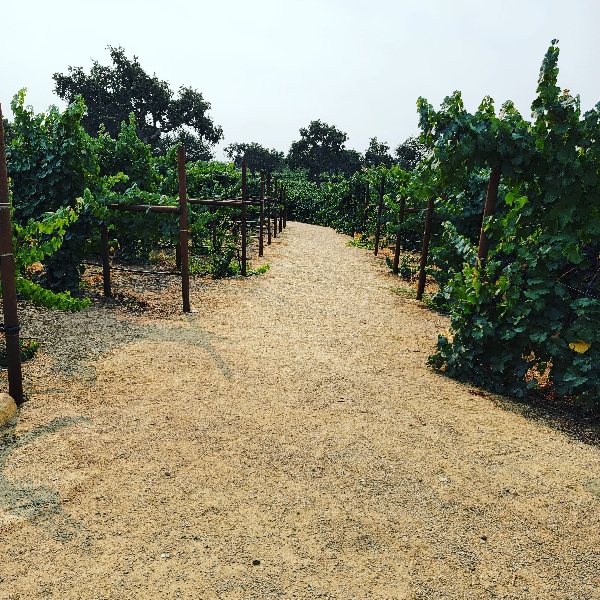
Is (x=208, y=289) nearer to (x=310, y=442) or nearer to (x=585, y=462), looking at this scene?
(x=310, y=442)

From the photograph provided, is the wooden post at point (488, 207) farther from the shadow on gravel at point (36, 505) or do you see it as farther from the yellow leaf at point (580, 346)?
the shadow on gravel at point (36, 505)

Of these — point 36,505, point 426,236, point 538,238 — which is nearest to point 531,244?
point 538,238

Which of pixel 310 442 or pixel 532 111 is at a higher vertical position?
pixel 532 111

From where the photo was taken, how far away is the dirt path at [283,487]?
2.18 meters

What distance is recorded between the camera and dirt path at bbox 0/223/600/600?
2.18m

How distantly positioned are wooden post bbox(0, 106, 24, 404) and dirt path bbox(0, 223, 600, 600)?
196mm

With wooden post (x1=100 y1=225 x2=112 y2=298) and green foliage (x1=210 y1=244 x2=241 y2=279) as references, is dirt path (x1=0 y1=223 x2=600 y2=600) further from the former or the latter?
green foliage (x1=210 y1=244 x2=241 y2=279)

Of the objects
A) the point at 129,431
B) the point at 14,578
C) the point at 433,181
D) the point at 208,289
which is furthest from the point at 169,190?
the point at 14,578

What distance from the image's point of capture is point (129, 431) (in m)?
3.32

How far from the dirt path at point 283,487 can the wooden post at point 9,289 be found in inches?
7.7

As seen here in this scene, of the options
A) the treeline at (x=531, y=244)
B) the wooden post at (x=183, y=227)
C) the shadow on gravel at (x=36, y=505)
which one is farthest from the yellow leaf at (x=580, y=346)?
the wooden post at (x=183, y=227)

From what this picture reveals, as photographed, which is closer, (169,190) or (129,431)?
(129,431)

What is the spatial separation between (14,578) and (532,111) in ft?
14.4

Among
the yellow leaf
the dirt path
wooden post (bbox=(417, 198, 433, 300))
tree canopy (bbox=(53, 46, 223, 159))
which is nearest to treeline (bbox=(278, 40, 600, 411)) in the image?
the yellow leaf
